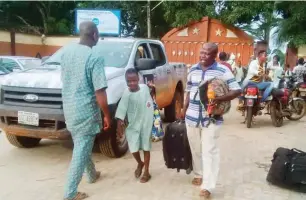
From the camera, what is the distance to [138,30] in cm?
2992

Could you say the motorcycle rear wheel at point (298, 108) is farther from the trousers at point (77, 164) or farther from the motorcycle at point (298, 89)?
the trousers at point (77, 164)

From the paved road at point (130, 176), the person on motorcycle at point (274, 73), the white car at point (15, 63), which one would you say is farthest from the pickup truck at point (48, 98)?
the white car at point (15, 63)

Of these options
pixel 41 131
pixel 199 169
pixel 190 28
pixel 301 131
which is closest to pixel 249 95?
pixel 301 131

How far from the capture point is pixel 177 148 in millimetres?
4590

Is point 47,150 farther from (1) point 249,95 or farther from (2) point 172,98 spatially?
(1) point 249,95

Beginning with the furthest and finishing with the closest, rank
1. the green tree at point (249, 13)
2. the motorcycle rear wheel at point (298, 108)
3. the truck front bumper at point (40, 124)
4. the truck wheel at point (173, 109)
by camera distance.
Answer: the green tree at point (249, 13) < the motorcycle rear wheel at point (298, 108) < the truck wheel at point (173, 109) < the truck front bumper at point (40, 124)

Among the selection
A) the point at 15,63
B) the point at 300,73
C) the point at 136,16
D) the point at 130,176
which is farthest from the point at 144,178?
the point at 136,16

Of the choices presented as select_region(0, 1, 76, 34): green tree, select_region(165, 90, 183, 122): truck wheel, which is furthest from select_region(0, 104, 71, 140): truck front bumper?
select_region(0, 1, 76, 34): green tree

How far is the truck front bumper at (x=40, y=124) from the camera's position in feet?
16.7

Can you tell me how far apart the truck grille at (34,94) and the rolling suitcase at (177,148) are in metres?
1.55

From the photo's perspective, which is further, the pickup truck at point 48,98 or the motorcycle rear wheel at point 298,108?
the motorcycle rear wheel at point 298,108

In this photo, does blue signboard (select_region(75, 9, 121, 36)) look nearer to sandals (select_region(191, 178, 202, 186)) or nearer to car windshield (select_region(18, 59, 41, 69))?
car windshield (select_region(18, 59, 41, 69))

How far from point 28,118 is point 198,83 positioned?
2.42 m

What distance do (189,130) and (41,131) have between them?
205 cm
